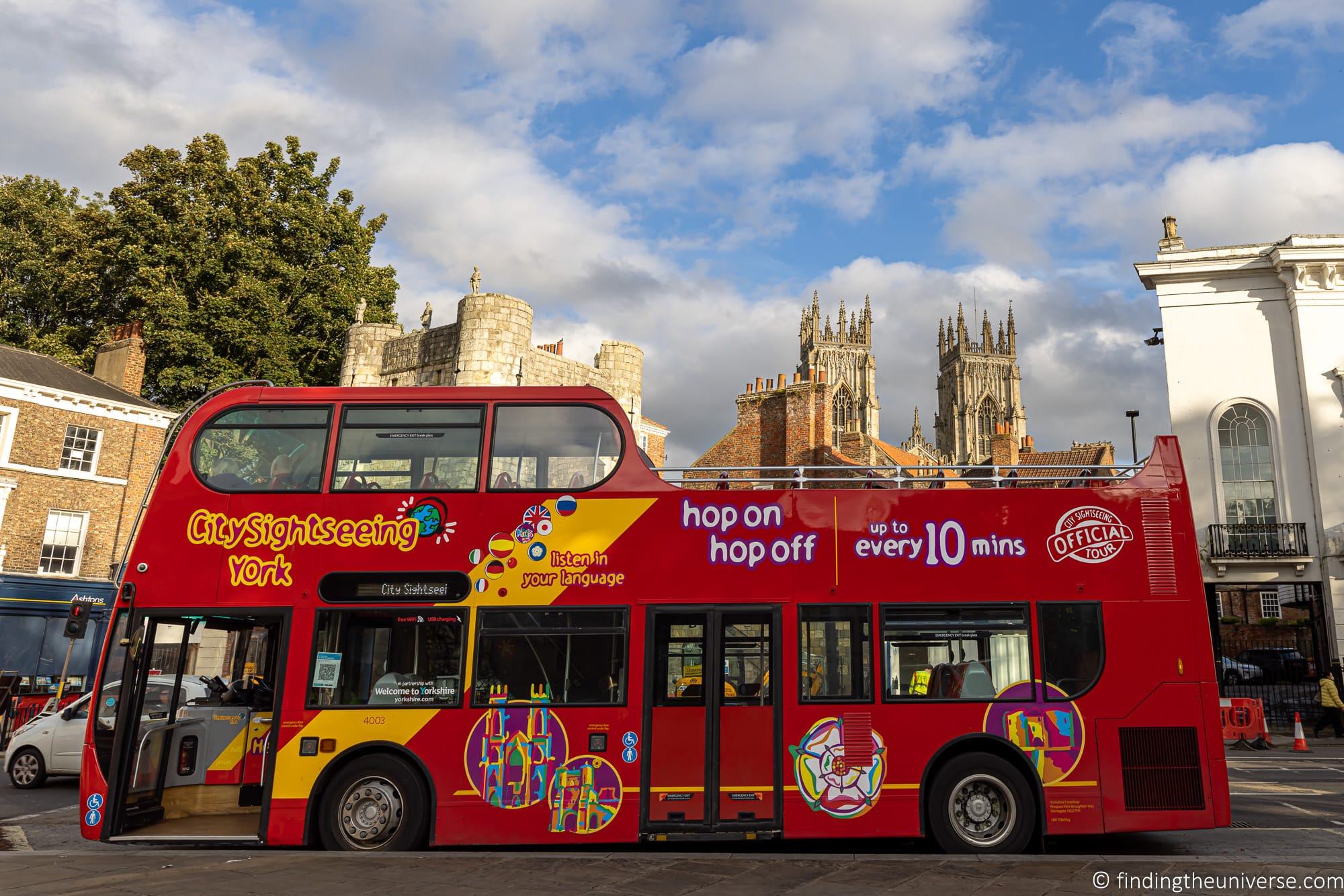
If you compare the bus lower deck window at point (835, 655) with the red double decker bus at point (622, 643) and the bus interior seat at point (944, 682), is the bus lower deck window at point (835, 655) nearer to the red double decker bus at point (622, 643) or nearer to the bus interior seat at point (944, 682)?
the red double decker bus at point (622, 643)

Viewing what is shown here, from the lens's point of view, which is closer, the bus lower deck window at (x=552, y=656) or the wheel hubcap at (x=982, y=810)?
the wheel hubcap at (x=982, y=810)

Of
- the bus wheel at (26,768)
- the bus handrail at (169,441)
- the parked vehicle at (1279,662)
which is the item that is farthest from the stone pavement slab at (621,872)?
the parked vehicle at (1279,662)

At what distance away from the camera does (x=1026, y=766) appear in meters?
8.37

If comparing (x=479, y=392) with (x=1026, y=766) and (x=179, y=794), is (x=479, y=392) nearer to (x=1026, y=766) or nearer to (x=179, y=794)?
(x=179, y=794)

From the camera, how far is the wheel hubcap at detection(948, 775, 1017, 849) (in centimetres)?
830

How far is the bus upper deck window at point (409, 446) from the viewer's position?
8.91m

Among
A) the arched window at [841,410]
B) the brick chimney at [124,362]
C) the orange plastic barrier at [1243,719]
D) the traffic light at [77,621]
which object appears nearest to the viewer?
the traffic light at [77,621]

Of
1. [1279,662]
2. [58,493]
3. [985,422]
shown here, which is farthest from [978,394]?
[58,493]

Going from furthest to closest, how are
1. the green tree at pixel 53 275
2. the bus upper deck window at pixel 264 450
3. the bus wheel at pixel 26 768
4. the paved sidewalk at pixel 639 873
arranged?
the green tree at pixel 53 275 → the bus wheel at pixel 26 768 → the bus upper deck window at pixel 264 450 → the paved sidewalk at pixel 639 873

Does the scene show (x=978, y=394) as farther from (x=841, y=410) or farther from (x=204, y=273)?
(x=204, y=273)

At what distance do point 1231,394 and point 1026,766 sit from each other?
771 inches

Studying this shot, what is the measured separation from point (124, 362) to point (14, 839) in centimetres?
2277

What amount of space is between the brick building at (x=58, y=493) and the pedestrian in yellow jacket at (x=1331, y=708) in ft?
98.0

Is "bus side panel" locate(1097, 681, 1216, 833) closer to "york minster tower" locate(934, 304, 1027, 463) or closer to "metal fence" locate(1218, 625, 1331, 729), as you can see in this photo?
"metal fence" locate(1218, 625, 1331, 729)
